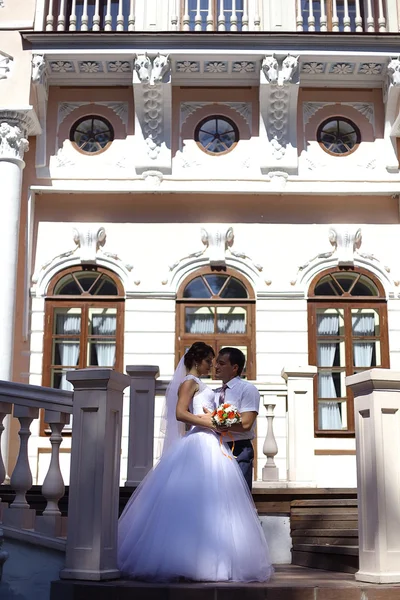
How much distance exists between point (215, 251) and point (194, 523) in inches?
252

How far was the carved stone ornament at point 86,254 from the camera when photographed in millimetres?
11383

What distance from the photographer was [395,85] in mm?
11078

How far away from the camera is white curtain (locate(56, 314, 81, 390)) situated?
11.2m

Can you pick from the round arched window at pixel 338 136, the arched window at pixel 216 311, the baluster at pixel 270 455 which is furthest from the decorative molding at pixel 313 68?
the baluster at pixel 270 455

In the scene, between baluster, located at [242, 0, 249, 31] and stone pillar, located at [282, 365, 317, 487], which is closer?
stone pillar, located at [282, 365, 317, 487]

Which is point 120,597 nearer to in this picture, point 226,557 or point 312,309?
point 226,557

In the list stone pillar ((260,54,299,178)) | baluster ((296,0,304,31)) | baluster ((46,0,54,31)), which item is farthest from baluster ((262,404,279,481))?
baluster ((46,0,54,31))

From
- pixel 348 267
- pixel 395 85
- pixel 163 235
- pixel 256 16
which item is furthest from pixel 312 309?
pixel 256 16

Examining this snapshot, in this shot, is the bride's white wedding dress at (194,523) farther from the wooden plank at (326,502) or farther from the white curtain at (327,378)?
the white curtain at (327,378)

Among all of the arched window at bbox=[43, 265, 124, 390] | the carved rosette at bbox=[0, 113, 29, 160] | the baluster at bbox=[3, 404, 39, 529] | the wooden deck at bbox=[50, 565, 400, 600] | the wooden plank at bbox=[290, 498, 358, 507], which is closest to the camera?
the wooden deck at bbox=[50, 565, 400, 600]

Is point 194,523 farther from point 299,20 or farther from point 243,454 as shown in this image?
point 299,20

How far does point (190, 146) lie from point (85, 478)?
7173 millimetres

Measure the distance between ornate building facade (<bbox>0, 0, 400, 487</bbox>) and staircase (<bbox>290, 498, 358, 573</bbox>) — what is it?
3.39 metres

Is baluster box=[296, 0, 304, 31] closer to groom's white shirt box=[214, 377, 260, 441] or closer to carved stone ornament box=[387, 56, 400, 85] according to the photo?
carved stone ornament box=[387, 56, 400, 85]
